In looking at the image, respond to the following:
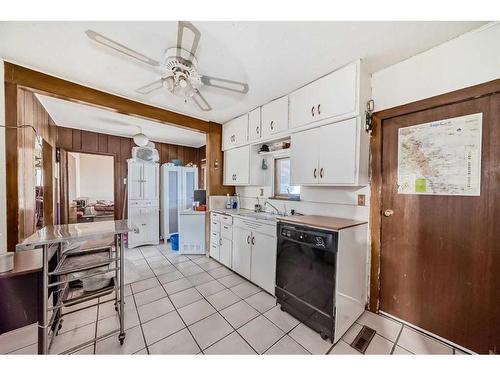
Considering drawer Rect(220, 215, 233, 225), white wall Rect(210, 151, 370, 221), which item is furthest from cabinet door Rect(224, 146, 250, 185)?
drawer Rect(220, 215, 233, 225)

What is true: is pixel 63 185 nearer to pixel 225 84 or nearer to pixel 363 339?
pixel 225 84

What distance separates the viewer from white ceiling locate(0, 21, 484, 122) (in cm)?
136

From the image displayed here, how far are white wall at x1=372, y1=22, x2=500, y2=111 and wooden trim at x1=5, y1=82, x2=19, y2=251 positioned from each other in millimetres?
3520

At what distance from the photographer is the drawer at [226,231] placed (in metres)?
2.85

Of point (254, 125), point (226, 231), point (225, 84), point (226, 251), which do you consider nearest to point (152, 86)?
point (225, 84)

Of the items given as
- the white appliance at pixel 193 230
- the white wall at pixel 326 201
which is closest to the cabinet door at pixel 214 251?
the white appliance at pixel 193 230

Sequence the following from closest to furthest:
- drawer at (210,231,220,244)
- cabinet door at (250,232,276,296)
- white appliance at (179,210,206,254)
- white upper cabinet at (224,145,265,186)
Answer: cabinet door at (250,232,276,296) → white upper cabinet at (224,145,265,186) → drawer at (210,231,220,244) → white appliance at (179,210,206,254)

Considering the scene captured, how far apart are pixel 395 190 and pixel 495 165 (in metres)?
0.61

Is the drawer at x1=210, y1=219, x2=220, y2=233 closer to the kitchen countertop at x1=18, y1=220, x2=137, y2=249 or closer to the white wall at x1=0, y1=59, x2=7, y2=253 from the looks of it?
the kitchen countertop at x1=18, y1=220, x2=137, y2=249

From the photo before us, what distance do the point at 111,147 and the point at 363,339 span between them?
5.41 metres

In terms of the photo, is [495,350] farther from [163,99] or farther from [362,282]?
[163,99]

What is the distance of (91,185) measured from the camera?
7543 mm

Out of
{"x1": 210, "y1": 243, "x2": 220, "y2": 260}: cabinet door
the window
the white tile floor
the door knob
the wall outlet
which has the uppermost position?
the window
